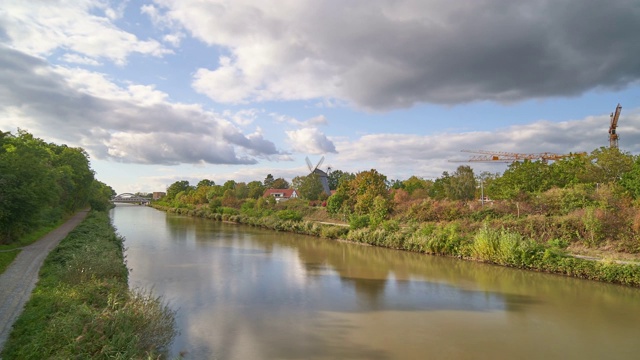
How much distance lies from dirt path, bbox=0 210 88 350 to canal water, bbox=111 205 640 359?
11.9ft

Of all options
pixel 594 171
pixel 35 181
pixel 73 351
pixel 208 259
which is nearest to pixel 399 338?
pixel 73 351

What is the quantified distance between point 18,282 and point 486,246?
2091 cm

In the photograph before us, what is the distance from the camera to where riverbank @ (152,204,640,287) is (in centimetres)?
1716

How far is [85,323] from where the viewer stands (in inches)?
296

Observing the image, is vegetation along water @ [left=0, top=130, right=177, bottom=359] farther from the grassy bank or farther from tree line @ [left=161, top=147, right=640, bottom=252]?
tree line @ [left=161, top=147, right=640, bottom=252]

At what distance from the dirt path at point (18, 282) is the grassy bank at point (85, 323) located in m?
0.21

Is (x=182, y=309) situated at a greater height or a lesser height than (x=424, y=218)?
lesser

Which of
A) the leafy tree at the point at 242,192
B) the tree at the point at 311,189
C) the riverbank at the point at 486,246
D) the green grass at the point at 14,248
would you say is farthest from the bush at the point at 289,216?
the leafy tree at the point at 242,192

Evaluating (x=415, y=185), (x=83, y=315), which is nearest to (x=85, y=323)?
(x=83, y=315)

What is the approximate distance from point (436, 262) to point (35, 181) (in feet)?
70.6

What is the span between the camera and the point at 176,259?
2314cm

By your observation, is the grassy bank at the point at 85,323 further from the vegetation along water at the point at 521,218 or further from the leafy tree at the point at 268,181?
the leafy tree at the point at 268,181

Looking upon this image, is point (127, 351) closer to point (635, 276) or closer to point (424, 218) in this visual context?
point (635, 276)

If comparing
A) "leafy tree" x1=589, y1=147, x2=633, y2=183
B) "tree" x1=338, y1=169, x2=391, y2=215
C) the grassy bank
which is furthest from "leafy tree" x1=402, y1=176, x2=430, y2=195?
the grassy bank
